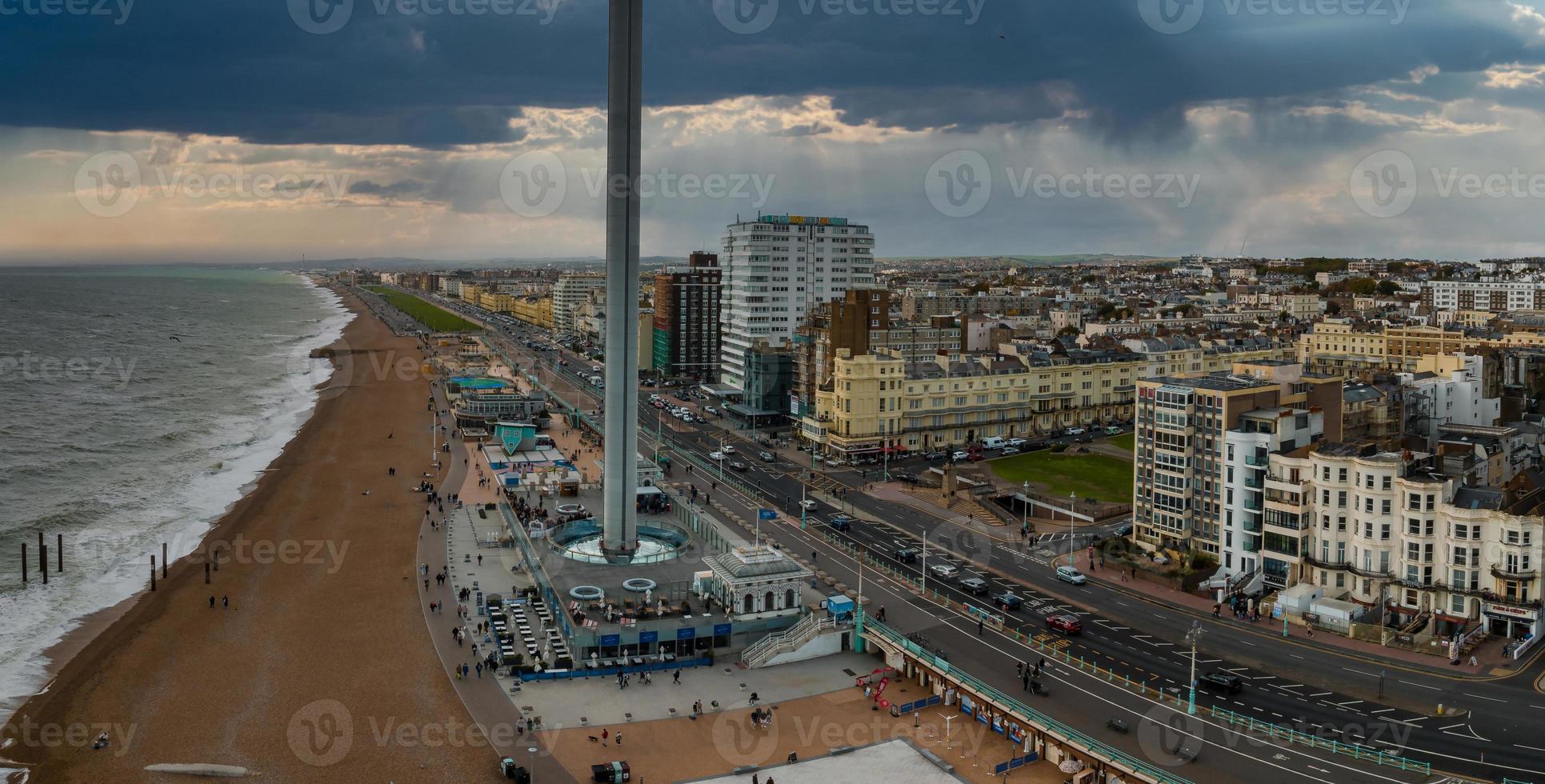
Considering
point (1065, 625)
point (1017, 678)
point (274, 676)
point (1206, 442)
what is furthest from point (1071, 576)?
point (274, 676)

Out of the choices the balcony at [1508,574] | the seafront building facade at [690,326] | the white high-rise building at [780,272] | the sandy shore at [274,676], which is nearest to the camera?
the sandy shore at [274,676]

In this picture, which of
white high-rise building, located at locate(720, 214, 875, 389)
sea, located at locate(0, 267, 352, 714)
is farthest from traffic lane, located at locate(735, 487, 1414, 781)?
white high-rise building, located at locate(720, 214, 875, 389)

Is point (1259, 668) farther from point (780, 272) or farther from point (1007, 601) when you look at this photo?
point (780, 272)

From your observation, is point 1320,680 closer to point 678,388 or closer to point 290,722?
point 290,722

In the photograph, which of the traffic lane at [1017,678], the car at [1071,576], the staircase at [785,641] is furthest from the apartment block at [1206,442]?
the staircase at [785,641]

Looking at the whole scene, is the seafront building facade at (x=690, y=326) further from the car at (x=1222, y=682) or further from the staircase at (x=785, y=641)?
the car at (x=1222, y=682)
